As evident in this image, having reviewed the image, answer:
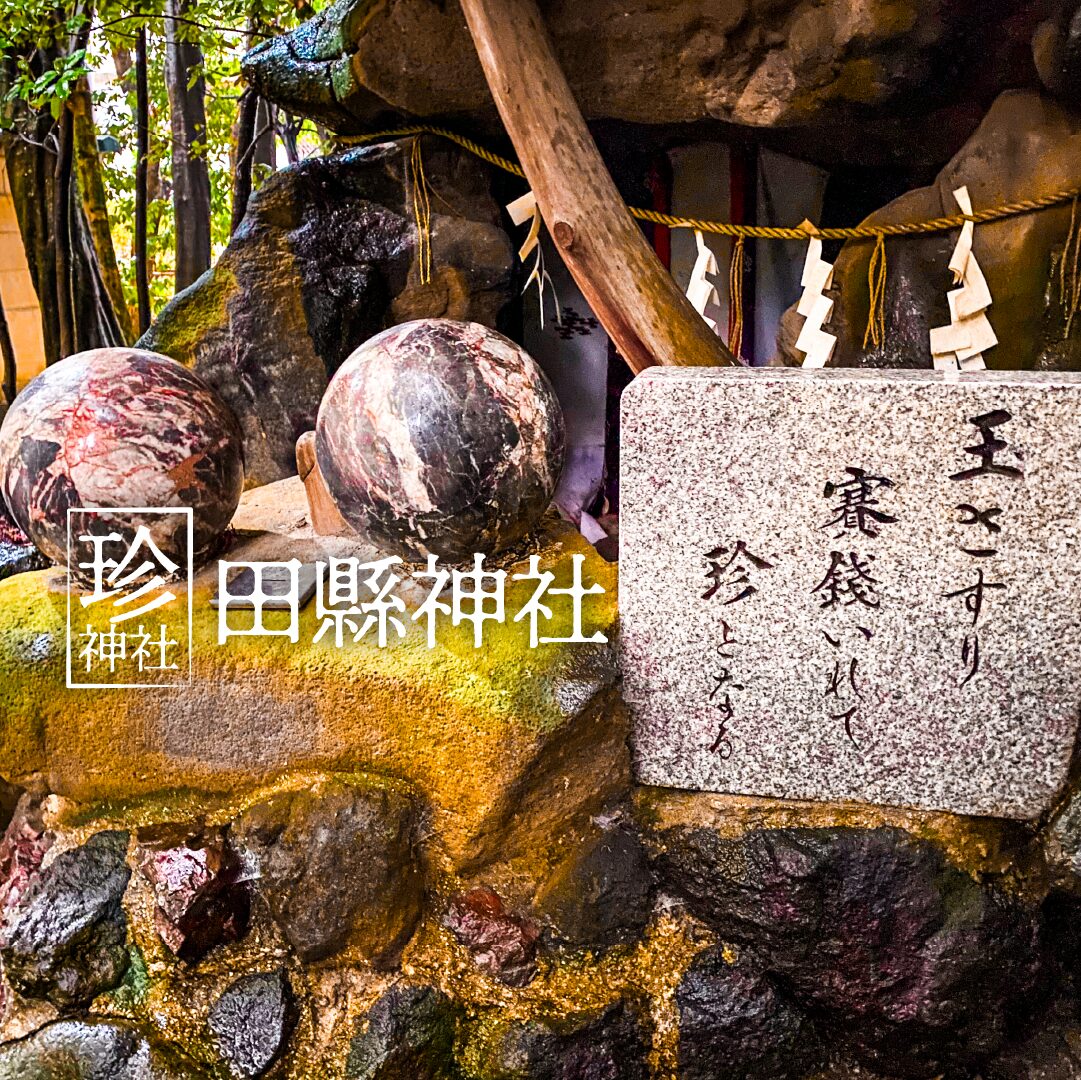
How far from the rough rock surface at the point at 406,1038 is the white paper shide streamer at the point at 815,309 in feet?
8.52

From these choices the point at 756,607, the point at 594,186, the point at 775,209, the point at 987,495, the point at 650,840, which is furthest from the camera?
the point at 775,209

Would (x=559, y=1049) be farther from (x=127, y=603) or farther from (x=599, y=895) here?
(x=127, y=603)

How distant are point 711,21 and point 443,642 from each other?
2466mm

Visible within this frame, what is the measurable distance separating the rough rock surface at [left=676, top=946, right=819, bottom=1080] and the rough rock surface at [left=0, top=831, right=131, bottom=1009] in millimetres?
1642

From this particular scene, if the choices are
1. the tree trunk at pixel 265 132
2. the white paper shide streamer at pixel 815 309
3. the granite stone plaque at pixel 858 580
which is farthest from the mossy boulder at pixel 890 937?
the tree trunk at pixel 265 132

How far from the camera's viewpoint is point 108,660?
3.00 m

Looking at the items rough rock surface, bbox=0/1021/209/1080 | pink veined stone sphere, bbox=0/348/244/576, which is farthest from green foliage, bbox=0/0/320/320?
rough rock surface, bbox=0/1021/209/1080

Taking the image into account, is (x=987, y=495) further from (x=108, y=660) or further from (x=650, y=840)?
(x=108, y=660)

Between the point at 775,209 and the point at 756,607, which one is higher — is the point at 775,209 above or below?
above

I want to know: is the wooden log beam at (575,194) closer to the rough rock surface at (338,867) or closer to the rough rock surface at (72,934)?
the rough rock surface at (338,867)

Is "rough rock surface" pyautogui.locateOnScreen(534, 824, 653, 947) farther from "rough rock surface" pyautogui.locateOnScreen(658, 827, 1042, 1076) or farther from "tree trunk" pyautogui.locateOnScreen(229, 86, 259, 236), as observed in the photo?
"tree trunk" pyautogui.locateOnScreen(229, 86, 259, 236)

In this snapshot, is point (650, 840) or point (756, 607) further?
point (650, 840)

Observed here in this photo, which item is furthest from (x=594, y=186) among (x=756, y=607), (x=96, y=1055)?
(x=96, y=1055)

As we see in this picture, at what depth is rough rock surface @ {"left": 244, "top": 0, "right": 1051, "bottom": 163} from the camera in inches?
133
